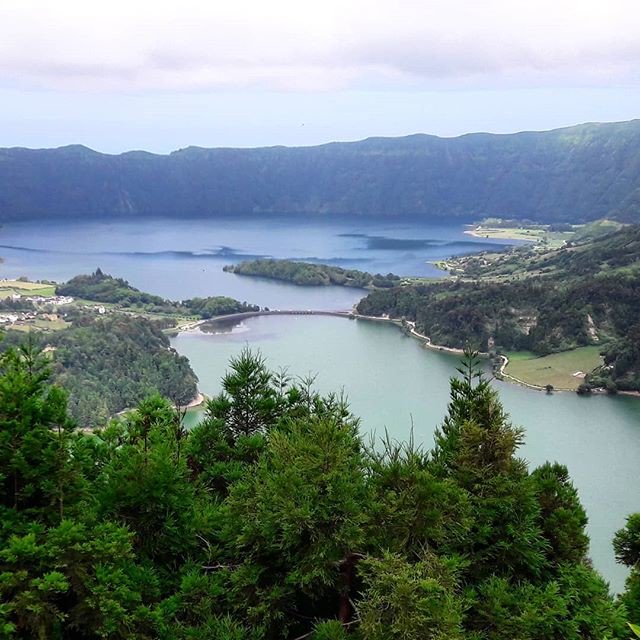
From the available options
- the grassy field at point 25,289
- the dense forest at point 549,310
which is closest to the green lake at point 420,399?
the dense forest at point 549,310

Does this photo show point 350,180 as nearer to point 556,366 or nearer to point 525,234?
point 525,234

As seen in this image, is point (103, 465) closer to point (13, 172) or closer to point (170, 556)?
point (170, 556)

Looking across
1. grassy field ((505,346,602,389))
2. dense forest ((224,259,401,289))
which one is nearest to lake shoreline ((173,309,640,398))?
grassy field ((505,346,602,389))

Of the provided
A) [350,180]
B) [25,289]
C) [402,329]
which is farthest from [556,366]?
[350,180]

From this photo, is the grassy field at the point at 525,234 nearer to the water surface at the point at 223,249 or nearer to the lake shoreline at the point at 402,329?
the water surface at the point at 223,249

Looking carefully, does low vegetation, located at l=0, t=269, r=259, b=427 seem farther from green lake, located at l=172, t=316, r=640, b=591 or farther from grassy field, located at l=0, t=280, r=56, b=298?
grassy field, located at l=0, t=280, r=56, b=298

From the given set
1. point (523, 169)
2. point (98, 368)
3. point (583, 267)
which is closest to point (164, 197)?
point (523, 169)
